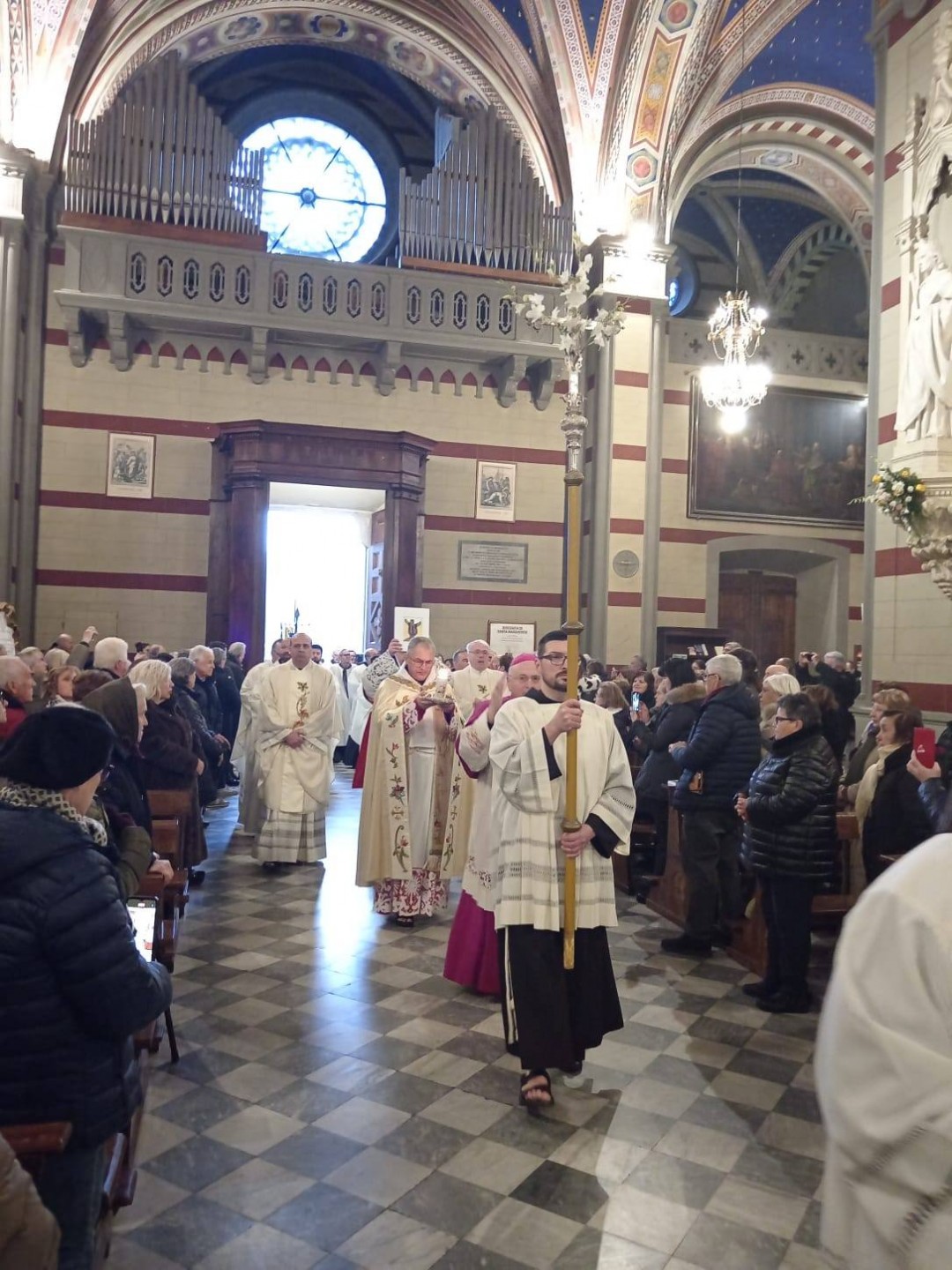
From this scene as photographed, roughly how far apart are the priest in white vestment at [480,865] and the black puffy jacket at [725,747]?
122 cm

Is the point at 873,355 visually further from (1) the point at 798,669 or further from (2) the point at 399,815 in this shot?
(2) the point at 399,815

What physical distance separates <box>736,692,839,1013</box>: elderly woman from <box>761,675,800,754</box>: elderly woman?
3.17 feet

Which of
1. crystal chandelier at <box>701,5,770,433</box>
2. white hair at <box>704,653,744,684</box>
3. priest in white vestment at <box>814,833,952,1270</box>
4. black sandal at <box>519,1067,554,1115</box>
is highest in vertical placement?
crystal chandelier at <box>701,5,770,433</box>

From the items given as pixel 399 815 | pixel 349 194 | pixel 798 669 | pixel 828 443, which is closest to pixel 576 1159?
pixel 399 815

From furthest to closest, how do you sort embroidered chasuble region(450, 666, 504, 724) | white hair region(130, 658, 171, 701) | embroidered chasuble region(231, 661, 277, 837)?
embroidered chasuble region(450, 666, 504, 724) < embroidered chasuble region(231, 661, 277, 837) < white hair region(130, 658, 171, 701)

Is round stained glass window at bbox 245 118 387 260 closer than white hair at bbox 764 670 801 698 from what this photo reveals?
No

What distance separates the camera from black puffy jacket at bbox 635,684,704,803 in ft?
19.2

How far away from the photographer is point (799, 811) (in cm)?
436

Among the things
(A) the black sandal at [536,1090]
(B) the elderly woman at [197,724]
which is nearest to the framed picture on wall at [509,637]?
(B) the elderly woman at [197,724]

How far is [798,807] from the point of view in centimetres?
436

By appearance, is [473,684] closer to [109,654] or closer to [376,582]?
[109,654]

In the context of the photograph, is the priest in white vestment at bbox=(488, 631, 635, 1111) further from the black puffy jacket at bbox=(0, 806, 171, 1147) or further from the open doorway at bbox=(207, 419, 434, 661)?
the open doorway at bbox=(207, 419, 434, 661)

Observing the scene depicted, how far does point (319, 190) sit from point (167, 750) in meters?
12.3

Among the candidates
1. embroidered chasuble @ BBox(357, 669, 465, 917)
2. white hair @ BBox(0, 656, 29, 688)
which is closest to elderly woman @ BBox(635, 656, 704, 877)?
embroidered chasuble @ BBox(357, 669, 465, 917)
